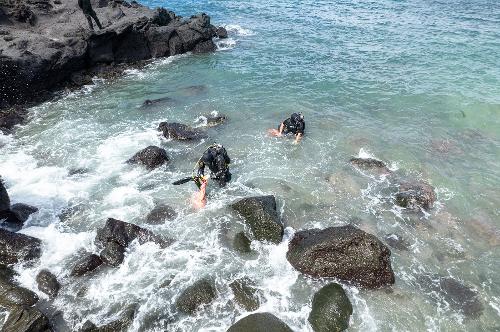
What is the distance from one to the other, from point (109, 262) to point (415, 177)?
12.3m

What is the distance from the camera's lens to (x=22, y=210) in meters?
13.3

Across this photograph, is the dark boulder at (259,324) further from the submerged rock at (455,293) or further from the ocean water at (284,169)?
the submerged rock at (455,293)

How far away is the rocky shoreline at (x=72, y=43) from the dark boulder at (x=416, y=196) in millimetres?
18859

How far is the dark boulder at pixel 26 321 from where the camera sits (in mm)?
8680

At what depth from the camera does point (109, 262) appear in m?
11.3

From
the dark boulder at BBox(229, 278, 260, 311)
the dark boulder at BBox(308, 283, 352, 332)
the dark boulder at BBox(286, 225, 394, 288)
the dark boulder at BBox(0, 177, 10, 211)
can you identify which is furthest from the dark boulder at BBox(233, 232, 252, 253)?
the dark boulder at BBox(0, 177, 10, 211)

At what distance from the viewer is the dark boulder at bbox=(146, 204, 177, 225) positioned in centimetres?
1313

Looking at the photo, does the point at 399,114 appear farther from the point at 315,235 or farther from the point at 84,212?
the point at 84,212

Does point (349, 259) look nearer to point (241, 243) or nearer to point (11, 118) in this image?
point (241, 243)

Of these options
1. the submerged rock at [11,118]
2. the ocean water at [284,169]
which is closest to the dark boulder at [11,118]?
the submerged rock at [11,118]

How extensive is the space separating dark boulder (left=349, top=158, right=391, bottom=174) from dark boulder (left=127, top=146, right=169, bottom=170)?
8.38 meters

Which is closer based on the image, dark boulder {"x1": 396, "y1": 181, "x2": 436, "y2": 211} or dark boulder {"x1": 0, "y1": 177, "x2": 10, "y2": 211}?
dark boulder {"x1": 0, "y1": 177, "x2": 10, "y2": 211}

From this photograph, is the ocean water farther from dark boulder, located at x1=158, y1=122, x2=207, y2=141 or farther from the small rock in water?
dark boulder, located at x1=158, y1=122, x2=207, y2=141

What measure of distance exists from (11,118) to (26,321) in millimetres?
14249
